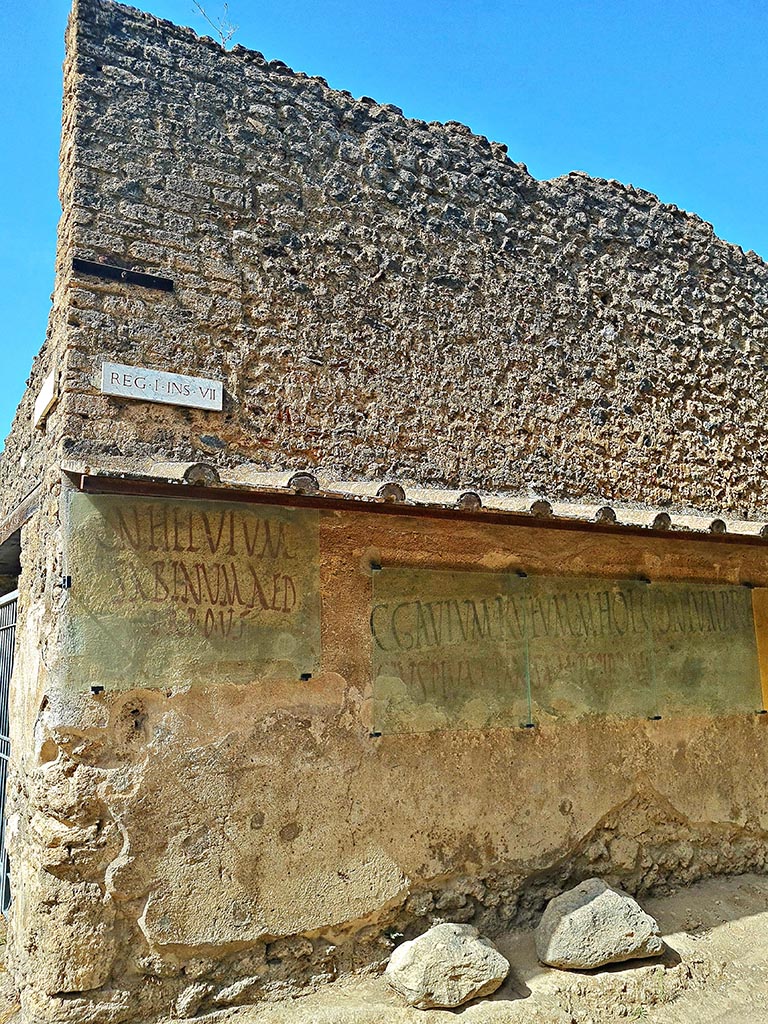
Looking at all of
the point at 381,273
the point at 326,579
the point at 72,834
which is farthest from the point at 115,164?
the point at 72,834

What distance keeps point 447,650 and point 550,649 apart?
2.19 ft

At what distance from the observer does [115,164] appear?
3.82 metres

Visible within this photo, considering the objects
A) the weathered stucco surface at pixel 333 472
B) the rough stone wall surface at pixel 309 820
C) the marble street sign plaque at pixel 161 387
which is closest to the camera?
the rough stone wall surface at pixel 309 820

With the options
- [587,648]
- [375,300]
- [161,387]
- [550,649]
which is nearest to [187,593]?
[161,387]

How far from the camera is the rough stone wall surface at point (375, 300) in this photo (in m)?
3.81

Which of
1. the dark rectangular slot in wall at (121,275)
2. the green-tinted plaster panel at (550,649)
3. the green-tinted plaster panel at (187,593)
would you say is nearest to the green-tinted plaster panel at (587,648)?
the green-tinted plaster panel at (550,649)

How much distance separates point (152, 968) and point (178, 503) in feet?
6.15

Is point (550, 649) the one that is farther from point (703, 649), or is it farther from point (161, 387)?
point (161, 387)

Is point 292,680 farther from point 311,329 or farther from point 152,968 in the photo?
point 311,329

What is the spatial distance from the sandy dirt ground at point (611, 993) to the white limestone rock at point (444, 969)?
0.06 metres

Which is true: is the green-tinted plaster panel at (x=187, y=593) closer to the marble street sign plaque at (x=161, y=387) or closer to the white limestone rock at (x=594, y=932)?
the marble street sign plaque at (x=161, y=387)

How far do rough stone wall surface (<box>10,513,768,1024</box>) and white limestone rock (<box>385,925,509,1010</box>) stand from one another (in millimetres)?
166

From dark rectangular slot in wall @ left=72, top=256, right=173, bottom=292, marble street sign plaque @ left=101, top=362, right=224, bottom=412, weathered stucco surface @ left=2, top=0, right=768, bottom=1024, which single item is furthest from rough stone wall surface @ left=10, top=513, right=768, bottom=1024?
dark rectangular slot in wall @ left=72, top=256, right=173, bottom=292

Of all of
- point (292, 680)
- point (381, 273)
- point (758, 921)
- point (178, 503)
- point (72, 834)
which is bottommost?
point (758, 921)
